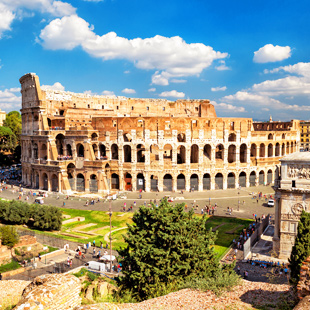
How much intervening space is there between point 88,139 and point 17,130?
49.2m

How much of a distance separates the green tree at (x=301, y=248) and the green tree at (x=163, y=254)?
5399 millimetres

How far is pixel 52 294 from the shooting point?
790cm

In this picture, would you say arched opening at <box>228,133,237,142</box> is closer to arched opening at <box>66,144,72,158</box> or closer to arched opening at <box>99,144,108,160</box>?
arched opening at <box>99,144,108,160</box>

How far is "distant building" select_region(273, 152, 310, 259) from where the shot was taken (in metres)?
22.9

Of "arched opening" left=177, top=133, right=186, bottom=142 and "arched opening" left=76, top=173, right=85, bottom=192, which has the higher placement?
"arched opening" left=177, top=133, right=186, bottom=142

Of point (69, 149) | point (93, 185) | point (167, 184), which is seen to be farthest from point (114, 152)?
point (167, 184)

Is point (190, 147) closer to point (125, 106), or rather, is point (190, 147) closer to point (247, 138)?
point (247, 138)

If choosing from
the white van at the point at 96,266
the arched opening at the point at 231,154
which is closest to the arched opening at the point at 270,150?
the arched opening at the point at 231,154

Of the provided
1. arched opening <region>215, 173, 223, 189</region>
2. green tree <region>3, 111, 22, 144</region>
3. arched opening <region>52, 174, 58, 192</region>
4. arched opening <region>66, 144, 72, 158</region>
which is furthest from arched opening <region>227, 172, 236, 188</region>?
green tree <region>3, 111, 22, 144</region>

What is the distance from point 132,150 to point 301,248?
33.5m

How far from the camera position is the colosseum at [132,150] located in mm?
47375

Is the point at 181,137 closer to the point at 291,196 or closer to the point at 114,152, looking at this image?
the point at 114,152

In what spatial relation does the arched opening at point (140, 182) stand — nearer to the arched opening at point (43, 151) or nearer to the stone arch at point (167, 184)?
the stone arch at point (167, 184)

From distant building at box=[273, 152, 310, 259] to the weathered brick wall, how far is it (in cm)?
1925
